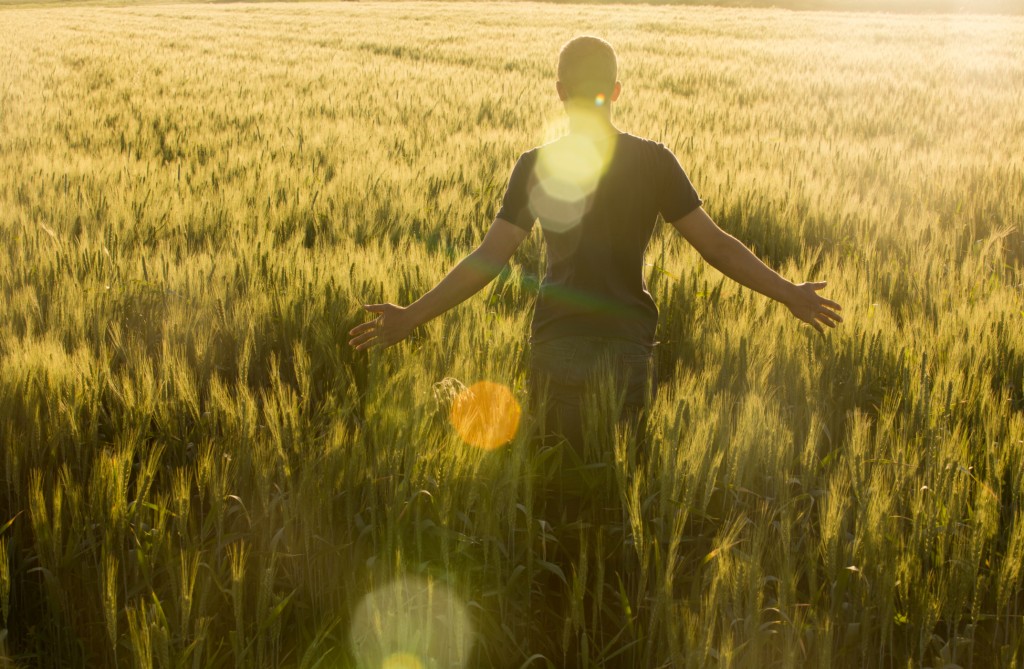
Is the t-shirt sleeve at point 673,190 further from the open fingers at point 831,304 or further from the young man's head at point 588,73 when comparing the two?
the open fingers at point 831,304

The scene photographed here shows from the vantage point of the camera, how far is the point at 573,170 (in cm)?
225

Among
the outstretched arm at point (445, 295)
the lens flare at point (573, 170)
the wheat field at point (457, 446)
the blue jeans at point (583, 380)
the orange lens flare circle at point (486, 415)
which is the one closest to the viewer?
the wheat field at point (457, 446)

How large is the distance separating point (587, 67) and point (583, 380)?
30.5 inches

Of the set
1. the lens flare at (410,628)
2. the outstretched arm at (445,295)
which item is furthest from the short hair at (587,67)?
the lens flare at (410,628)

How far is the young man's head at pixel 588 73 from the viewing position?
208cm

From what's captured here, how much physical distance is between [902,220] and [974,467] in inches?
105

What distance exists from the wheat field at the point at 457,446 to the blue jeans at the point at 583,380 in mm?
92

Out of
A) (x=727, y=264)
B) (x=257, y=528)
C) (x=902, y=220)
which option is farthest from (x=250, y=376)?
(x=902, y=220)

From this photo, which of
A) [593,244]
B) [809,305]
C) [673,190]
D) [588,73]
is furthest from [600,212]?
[809,305]

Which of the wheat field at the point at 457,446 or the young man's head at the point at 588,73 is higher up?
the young man's head at the point at 588,73

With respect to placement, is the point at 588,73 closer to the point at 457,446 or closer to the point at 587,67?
the point at 587,67

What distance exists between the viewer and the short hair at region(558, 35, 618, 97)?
82.0 inches

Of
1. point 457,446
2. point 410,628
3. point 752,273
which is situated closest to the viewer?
point 410,628

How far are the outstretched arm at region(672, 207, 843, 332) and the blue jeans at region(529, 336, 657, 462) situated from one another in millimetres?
301
